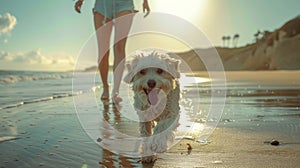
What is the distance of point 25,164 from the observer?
3129 mm

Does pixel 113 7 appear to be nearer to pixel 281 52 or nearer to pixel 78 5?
pixel 78 5

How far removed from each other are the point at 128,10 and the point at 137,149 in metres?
4.32

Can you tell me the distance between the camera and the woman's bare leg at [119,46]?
25.0 ft

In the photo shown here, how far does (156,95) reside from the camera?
154 inches

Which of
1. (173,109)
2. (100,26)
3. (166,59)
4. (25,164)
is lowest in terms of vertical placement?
(25,164)

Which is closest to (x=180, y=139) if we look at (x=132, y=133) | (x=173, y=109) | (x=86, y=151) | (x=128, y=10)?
(x=173, y=109)

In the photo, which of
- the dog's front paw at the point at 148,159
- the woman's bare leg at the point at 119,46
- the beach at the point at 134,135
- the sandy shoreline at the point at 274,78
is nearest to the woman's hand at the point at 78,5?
the woman's bare leg at the point at 119,46

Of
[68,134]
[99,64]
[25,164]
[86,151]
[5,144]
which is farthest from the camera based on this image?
[99,64]

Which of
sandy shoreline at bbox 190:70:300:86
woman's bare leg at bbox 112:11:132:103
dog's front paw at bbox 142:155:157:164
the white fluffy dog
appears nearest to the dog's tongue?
the white fluffy dog

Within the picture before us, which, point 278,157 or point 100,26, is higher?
point 100,26

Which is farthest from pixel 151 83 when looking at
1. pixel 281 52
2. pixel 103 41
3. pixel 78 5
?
pixel 281 52

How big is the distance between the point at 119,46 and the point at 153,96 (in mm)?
3980

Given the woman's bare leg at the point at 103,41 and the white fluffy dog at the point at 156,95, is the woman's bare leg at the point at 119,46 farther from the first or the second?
the white fluffy dog at the point at 156,95

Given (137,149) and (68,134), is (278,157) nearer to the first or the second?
(137,149)
